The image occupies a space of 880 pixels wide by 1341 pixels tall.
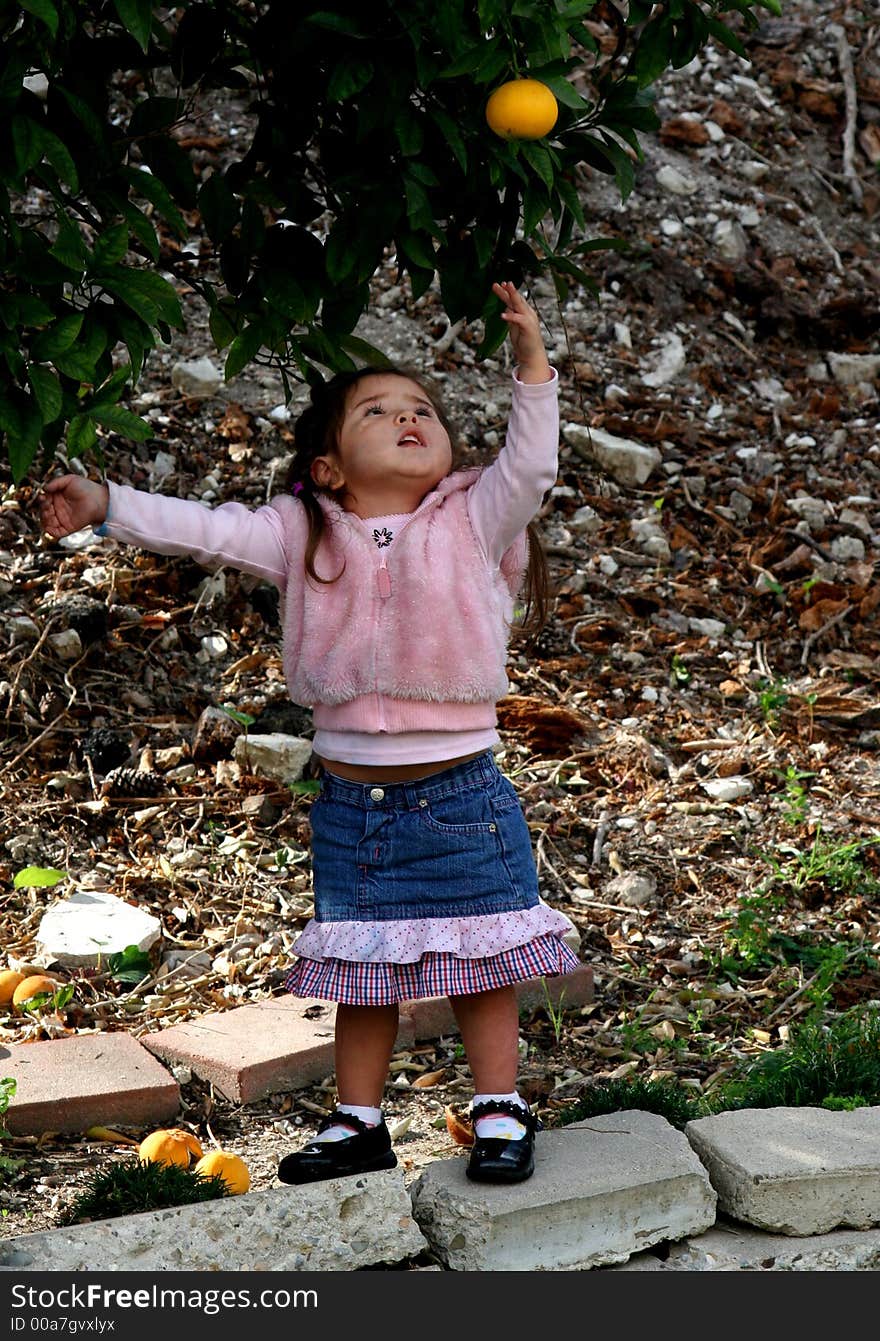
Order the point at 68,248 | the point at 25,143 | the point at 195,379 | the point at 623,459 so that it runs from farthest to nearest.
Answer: the point at 623,459
the point at 195,379
the point at 68,248
the point at 25,143

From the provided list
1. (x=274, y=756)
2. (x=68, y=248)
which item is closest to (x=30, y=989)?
(x=274, y=756)

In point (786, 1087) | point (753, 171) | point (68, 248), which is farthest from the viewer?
point (753, 171)

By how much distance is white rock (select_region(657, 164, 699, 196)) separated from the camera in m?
6.52

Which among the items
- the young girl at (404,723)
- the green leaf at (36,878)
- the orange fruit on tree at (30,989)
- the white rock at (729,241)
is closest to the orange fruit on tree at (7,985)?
the orange fruit on tree at (30,989)

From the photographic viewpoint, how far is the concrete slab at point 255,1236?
2.04 metres

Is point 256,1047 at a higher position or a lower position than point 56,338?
lower

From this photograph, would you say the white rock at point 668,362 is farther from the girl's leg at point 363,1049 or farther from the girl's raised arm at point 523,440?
the girl's leg at point 363,1049

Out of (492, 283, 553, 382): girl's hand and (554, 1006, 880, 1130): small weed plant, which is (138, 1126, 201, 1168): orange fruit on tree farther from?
(492, 283, 553, 382): girl's hand

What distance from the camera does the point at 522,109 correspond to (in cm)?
202

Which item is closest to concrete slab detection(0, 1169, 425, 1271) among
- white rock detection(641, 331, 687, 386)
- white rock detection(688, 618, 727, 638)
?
white rock detection(688, 618, 727, 638)

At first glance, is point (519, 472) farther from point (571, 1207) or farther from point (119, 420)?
point (571, 1207)

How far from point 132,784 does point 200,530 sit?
5.34ft

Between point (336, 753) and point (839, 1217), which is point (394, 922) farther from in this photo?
point (839, 1217)

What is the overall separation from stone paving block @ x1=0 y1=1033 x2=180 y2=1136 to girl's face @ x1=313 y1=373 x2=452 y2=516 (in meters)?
1.15
